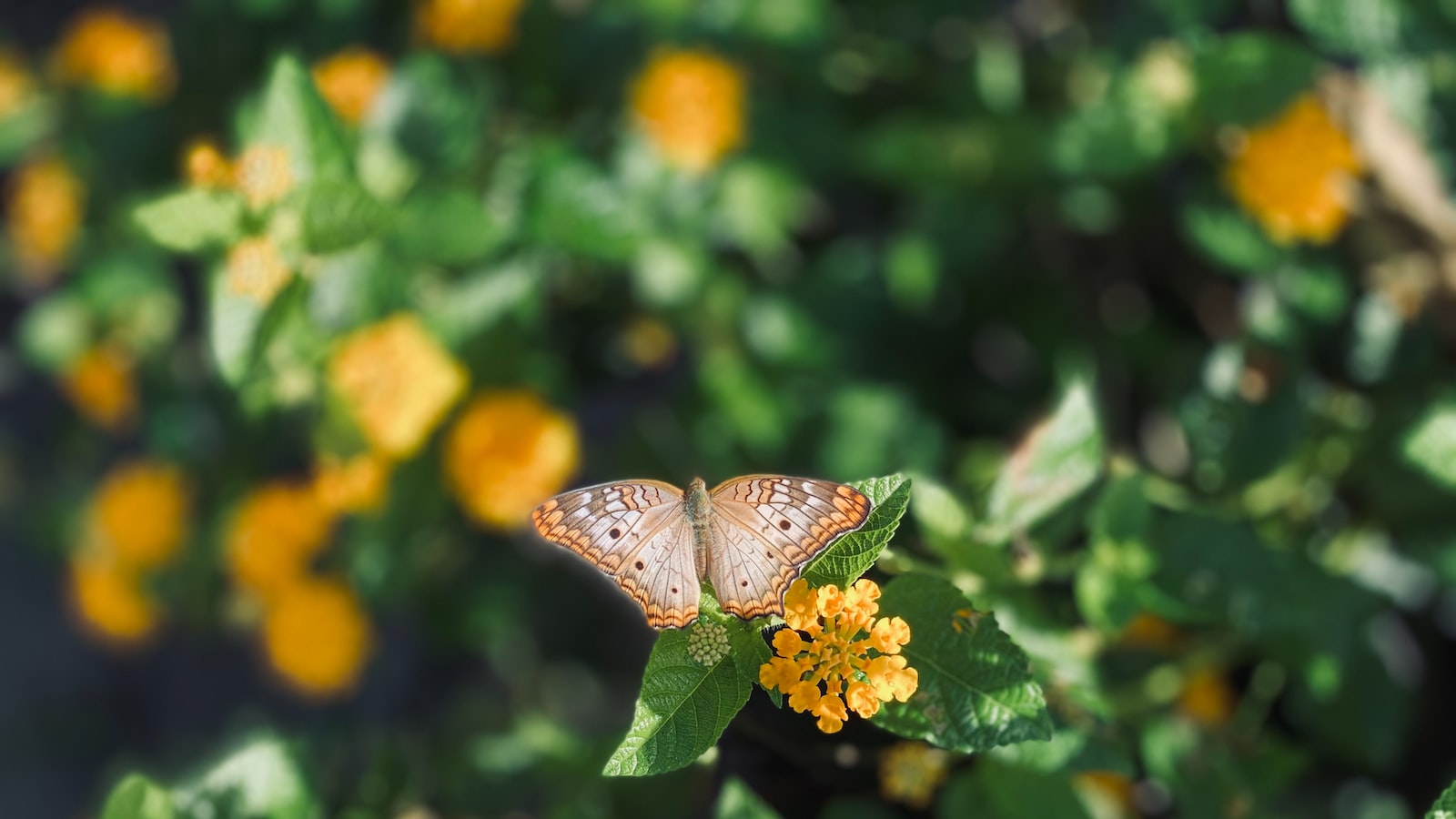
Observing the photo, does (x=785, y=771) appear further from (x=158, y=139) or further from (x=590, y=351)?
(x=158, y=139)

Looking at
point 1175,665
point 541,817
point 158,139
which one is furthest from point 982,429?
point 158,139

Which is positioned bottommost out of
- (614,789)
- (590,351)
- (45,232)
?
(614,789)

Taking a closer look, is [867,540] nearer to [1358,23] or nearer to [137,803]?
[137,803]

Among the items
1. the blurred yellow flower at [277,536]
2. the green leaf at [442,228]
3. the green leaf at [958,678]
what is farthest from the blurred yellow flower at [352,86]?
the green leaf at [958,678]

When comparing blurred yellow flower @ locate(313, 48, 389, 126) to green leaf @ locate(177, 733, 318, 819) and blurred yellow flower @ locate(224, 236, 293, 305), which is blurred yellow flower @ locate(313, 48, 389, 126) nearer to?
blurred yellow flower @ locate(224, 236, 293, 305)

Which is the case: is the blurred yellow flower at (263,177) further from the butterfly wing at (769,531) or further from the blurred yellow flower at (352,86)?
the butterfly wing at (769,531)

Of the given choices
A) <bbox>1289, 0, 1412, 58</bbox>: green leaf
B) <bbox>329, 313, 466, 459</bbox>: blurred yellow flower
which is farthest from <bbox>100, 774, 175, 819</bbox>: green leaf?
<bbox>1289, 0, 1412, 58</bbox>: green leaf
